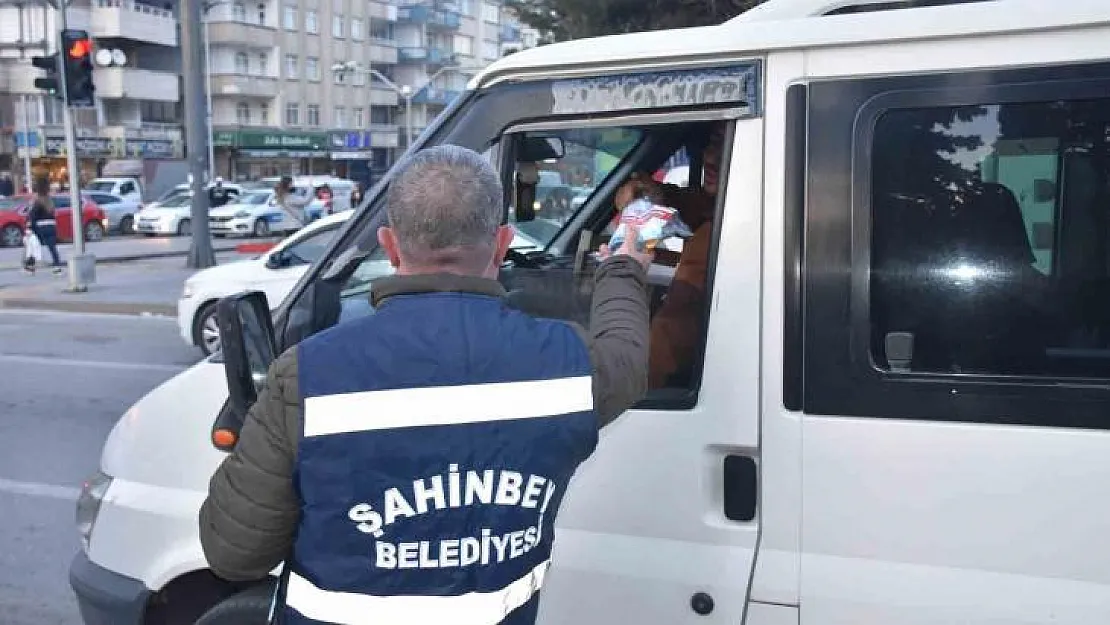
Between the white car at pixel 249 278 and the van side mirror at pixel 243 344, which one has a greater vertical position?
the van side mirror at pixel 243 344

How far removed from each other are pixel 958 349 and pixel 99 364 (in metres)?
9.23

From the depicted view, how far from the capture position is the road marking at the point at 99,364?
9.44 metres

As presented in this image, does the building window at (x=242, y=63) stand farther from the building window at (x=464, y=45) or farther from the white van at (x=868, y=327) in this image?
the white van at (x=868, y=327)

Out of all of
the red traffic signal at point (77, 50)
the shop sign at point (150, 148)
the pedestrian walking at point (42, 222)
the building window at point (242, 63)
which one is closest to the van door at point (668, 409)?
the red traffic signal at point (77, 50)

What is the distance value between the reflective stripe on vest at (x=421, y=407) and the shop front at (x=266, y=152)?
5507 centimetres

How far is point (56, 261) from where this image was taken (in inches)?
715

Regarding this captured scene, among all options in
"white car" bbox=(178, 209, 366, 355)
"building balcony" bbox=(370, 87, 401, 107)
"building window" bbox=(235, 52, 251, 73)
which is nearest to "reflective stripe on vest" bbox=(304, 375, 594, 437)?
"white car" bbox=(178, 209, 366, 355)

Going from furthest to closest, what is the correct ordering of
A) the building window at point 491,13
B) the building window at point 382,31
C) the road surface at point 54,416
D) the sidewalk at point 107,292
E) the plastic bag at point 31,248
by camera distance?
1. the building window at point 491,13
2. the building window at point 382,31
3. the plastic bag at point 31,248
4. the sidewalk at point 107,292
5. the road surface at point 54,416

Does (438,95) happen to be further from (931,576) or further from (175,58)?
(931,576)

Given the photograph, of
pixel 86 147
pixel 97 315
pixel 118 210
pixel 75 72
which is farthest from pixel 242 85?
pixel 97 315

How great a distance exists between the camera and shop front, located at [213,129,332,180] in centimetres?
5381

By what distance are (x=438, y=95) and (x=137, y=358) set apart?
206ft

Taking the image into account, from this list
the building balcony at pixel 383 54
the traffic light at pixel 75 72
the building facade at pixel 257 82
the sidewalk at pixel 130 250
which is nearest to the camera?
the traffic light at pixel 75 72

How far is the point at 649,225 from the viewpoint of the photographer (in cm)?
226
